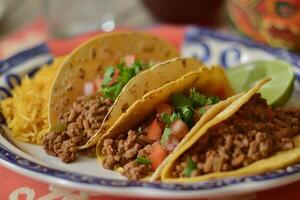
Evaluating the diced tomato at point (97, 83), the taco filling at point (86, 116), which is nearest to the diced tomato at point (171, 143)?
the taco filling at point (86, 116)

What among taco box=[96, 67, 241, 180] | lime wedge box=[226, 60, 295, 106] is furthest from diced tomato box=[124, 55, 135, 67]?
lime wedge box=[226, 60, 295, 106]

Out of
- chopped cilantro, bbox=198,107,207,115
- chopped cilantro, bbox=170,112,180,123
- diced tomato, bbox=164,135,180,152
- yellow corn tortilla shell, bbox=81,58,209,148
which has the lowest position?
diced tomato, bbox=164,135,180,152

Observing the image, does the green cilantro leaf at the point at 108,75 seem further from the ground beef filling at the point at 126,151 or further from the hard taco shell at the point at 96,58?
the ground beef filling at the point at 126,151

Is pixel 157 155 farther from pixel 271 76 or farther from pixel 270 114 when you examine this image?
pixel 271 76

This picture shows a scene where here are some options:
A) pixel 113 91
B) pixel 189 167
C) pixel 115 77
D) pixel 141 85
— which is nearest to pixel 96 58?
pixel 115 77

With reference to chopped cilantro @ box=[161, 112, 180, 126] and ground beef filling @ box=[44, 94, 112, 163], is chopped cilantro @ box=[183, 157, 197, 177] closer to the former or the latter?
chopped cilantro @ box=[161, 112, 180, 126]

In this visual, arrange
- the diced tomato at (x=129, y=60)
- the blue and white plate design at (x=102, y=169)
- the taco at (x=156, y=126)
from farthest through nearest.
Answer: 1. the diced tomato at (x=129, y=60)
2. the taco at (x=156, y=126)
3. the blue and white plate design at (x=102, y=169)

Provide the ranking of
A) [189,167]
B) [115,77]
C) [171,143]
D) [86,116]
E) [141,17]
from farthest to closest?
[141,17]
[115,77]
[86,116]
[171,143]
[189,167]
